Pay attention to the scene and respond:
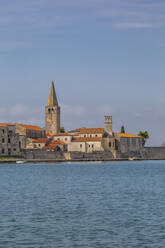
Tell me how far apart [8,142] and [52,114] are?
32330 millimetres

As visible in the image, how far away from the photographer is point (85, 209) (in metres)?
28.3

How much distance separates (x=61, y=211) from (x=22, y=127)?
344 feet

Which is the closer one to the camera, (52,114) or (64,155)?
(64,155)

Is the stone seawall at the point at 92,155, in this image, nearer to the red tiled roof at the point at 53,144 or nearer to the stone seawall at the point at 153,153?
the stone seawall at the point at 153,153

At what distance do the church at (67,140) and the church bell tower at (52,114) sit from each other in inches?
11.8

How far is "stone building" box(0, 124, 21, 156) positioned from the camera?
119 meters

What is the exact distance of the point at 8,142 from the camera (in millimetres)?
119750

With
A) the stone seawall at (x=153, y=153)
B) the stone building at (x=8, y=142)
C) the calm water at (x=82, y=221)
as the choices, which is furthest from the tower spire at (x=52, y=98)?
the calm water at (x=82, y=221)

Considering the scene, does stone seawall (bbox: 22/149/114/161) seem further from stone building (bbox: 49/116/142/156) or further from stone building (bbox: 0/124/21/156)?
stone building (bbox: 0/124/21/156)

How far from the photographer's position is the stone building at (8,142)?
4702 inches

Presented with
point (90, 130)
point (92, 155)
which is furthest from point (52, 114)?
point (92, 155)

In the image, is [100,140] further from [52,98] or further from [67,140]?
[52,98]

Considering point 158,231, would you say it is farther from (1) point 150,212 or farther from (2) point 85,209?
(2) point 85,209

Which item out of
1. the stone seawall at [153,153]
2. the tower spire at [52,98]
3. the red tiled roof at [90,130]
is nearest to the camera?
the red tiled roof at [90,130]
